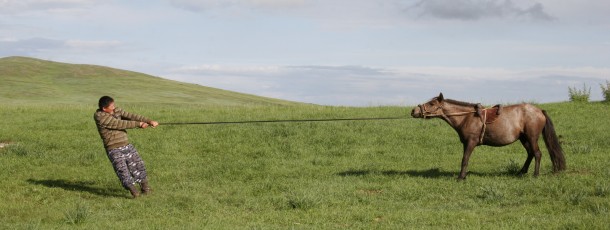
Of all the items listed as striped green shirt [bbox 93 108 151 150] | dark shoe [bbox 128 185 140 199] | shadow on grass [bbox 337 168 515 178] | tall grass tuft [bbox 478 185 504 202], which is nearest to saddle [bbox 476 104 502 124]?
shadow on grass [bbox 337 168 515 178]

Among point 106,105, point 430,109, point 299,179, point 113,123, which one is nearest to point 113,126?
point 113,123

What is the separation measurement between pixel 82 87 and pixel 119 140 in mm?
59053

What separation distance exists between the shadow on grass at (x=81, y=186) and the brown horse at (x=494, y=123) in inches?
277

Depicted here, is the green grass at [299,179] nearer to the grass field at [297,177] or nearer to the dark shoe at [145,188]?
the grass field at [297,177]

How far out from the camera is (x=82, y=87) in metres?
A: 69.2

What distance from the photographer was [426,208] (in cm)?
1185

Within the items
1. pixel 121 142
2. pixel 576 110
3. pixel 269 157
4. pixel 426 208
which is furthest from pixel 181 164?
pixel 576 110

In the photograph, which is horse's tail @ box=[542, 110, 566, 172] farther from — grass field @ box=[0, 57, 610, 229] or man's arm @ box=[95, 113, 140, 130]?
man's arm @ box=[95, 113, 140, 130]

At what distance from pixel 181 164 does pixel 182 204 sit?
5.48 meters

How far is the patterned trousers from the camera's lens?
1377 cm

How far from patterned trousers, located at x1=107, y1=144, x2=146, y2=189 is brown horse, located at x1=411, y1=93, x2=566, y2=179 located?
617 cm

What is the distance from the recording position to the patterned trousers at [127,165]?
1377 centimetres

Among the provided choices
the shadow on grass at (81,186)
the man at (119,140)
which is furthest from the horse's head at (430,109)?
the shadow on grass at (81,186)

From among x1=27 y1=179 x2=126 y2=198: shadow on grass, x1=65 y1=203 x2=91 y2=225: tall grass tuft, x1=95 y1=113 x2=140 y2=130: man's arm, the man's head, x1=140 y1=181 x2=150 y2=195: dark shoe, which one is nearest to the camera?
x1=65 y1=203 x2=91 y2=225: tall grass tuft
